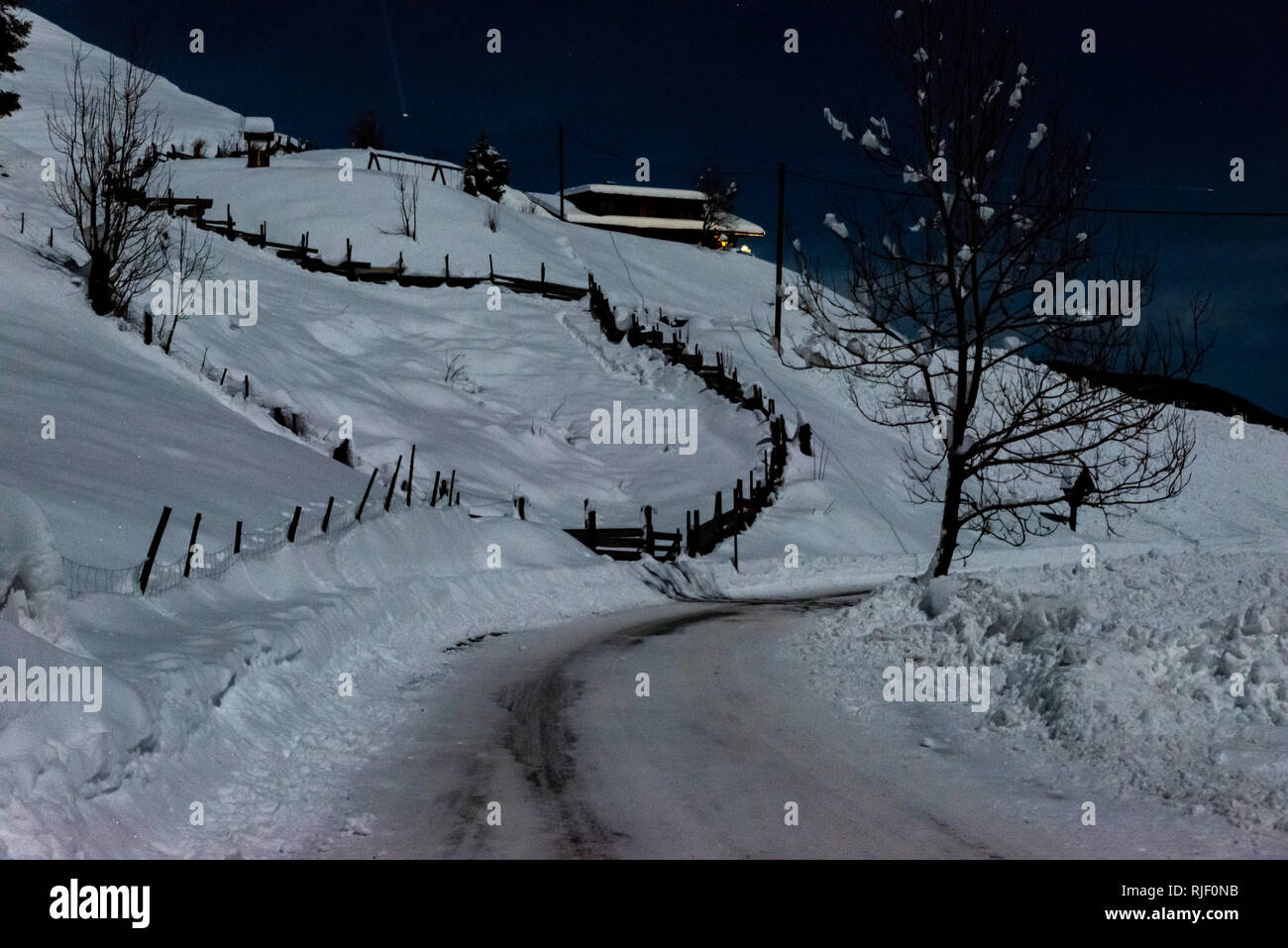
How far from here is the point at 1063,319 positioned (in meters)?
16.8

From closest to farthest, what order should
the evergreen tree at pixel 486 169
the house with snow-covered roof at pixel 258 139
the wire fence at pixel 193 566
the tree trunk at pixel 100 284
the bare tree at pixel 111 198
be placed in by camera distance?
the wire fence at pixel 193 566 < the tree trunk at pixel 100 284 < the bare tree at pixel 111 198 < the house with snow-covered roof at pixel 258 139 < the evergreen tree at pixel 486 169

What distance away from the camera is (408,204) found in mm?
66375

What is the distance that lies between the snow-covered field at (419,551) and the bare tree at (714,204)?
169ft

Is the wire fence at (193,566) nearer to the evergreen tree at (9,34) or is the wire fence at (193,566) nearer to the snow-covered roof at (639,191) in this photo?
the evergreen tree at (9,34)

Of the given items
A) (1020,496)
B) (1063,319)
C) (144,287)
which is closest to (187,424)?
(144,287)

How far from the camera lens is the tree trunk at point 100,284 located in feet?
105

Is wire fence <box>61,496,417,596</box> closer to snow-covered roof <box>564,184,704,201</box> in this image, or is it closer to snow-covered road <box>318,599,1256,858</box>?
snow-covered road <box>318,599,1256,858</box>

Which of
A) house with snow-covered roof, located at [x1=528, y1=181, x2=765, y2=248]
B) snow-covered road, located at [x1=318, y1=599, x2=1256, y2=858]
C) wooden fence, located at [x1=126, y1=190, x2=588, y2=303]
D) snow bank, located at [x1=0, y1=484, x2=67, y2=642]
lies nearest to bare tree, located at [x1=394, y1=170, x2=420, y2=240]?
wooden fence, located at [x1=126, y1=190, x2=588, y2=303]

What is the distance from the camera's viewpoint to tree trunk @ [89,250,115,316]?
105 ft

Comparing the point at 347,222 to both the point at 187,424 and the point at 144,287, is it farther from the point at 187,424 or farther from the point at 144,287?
the point at 187,424

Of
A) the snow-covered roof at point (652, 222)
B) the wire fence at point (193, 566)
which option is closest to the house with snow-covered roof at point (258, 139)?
the snow-covered roof at point (652, 222)

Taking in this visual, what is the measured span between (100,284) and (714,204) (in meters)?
85.8

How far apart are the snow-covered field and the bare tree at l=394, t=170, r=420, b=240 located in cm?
180

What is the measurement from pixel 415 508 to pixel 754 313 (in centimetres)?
4712
